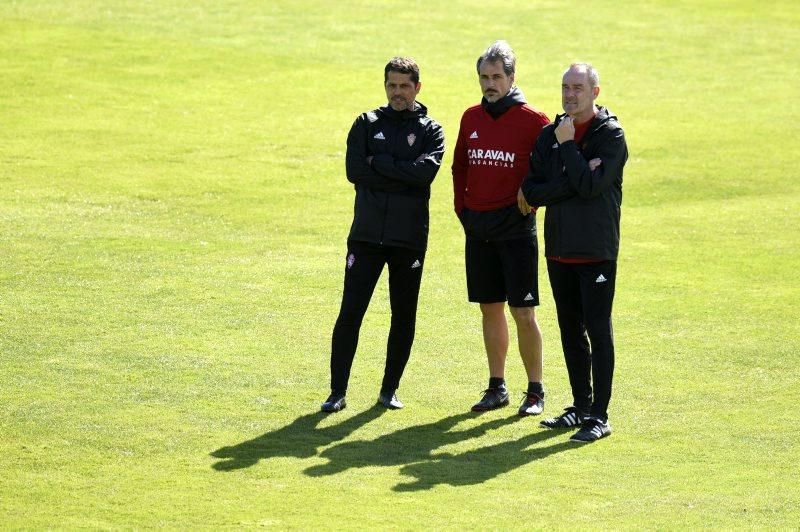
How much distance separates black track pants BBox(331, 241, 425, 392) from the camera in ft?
31.0

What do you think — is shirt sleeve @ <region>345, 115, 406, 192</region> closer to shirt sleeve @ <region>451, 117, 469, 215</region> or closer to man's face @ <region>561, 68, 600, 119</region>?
shirt sleeve @ <region>451, 117, 469, 215</region>

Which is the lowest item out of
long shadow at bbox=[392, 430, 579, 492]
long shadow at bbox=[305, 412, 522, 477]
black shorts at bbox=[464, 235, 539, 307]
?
long shadow at bbox=[392, 430, 579, 492]

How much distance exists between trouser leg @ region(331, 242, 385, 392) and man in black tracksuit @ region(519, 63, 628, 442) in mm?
1161

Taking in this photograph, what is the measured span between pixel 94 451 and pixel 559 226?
132 inches

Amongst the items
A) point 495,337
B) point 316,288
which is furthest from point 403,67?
point 316,288

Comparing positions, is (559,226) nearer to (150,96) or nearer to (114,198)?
(114,198)

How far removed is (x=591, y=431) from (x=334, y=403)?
6.01ft

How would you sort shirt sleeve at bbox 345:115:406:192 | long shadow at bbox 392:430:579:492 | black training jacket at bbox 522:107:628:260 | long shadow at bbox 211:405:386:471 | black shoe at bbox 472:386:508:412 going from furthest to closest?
black shoe at bbox 472:386:508:412 → shirt sleeve at bbox 345:115:406:192 → black training jacket at bbox 522:107:628:260 → long shadow at bbox 211:405:386:471 → long shadow at bbox 392:430:579:492

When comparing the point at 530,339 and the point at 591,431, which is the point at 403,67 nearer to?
the point at 530,339

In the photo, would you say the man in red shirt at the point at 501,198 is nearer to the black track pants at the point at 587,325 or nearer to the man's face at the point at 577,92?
the black track pants at the point at 587,325

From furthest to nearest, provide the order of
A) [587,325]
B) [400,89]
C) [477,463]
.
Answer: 1. [400,89]
2. [587,325]
3. [477,463]

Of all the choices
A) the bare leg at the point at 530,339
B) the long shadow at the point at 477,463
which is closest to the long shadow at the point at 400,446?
the long shadow at the point at 477,463

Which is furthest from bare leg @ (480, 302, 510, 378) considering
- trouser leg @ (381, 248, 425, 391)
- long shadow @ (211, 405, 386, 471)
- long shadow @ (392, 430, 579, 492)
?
long shadow @ (211, 405, 386, 471)

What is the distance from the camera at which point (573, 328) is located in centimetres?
922
